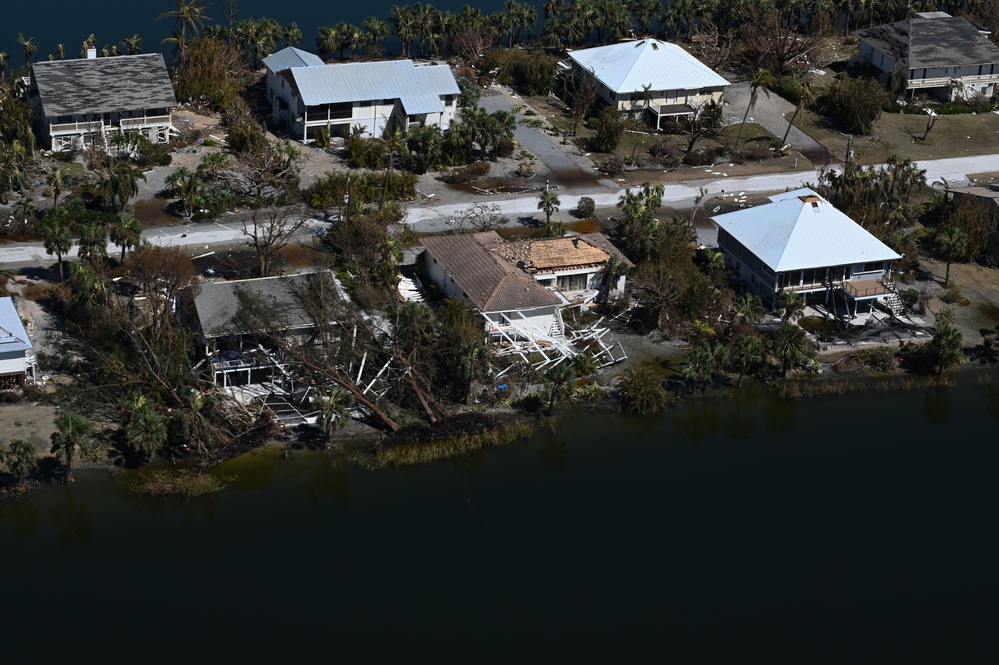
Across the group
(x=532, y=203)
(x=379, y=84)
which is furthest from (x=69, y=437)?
(x=379, y=84)

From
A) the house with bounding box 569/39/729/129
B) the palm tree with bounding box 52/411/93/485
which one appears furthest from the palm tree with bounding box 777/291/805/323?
the palm tree with bounding box 52/411/93/485

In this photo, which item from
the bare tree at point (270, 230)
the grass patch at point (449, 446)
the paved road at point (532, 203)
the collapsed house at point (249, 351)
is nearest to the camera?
the grass patch at point (449, 446)

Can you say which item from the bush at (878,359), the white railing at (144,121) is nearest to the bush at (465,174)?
the white railing at (144,121)

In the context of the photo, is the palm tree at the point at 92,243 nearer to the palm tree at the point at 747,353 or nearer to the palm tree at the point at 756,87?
the palm tree at the point at 747,353

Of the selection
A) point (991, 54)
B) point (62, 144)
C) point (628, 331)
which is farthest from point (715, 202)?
point (62, 144)

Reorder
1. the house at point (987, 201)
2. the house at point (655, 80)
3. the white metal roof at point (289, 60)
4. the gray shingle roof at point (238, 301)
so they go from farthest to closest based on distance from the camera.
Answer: the house at point (655, 80) < the white metal roof at point (289, 60) < the house at point (987, 201) < the gray shingle roof at point (238, 301)

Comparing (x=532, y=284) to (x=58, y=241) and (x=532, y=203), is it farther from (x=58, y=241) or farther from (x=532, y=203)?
(x=58, y=241)

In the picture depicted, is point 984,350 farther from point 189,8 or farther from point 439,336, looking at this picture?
point 189,8
